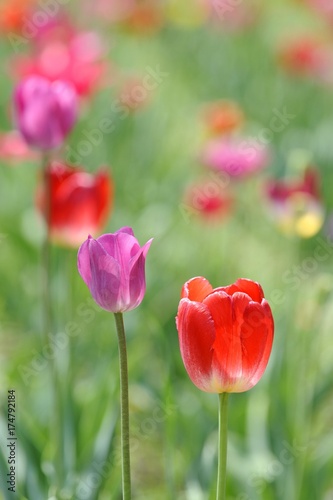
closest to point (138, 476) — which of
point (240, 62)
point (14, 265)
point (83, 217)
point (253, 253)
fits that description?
point (83, 217)

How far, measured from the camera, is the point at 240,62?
4.36 meters

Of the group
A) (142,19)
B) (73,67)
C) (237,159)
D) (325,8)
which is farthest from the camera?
(325,8)

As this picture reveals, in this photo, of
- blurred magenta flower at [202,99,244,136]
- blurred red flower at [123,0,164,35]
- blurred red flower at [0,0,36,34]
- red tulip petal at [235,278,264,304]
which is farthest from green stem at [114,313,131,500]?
blurred red flower at [123,0,164,35]

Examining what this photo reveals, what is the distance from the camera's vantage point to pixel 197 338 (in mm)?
707

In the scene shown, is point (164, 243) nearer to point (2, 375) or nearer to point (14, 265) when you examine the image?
point (14, 265)

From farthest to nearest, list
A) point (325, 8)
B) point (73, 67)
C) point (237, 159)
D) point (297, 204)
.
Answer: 1. point (325, 8)
2. point (73, 67)
3. point (237, 159)
4. point (297, 204)

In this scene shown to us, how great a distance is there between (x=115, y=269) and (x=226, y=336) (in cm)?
11

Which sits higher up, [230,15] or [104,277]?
[230,15]

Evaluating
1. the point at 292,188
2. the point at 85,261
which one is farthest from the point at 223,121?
the point at 85,261

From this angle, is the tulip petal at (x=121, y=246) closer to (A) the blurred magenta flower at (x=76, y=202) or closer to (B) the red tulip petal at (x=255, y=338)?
(B) the red tulip petal at (x=255, y=338)

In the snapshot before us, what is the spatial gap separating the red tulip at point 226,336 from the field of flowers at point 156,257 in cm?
6

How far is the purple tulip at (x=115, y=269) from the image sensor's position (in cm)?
71

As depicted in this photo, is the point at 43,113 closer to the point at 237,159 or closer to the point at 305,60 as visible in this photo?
the point at 237,159

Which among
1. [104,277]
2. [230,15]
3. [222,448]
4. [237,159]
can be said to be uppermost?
[230,15]
